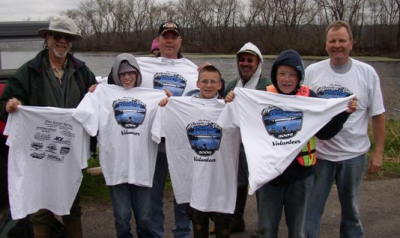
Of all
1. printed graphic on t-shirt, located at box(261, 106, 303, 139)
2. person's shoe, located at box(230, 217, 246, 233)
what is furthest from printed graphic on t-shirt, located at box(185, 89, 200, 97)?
person's shoe, located at box(230, 217, 246, 233)

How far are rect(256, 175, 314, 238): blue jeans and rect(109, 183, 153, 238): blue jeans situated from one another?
44.2 inches

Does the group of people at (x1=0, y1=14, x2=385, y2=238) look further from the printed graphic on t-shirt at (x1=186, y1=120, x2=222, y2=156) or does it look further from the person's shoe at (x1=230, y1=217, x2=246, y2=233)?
the person's shoe at (x1=230, y1=217, x2=246, y2=233)

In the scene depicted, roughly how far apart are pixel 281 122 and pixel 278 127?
49 mm

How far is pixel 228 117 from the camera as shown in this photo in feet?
14.0

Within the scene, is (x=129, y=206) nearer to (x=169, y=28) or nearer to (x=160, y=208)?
(x=160, y=208)

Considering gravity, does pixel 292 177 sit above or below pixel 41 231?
above

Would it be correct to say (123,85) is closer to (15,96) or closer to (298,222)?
(15,96)

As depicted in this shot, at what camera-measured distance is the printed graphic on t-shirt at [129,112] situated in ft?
14.3

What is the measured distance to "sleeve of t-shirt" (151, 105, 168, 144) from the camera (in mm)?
4355

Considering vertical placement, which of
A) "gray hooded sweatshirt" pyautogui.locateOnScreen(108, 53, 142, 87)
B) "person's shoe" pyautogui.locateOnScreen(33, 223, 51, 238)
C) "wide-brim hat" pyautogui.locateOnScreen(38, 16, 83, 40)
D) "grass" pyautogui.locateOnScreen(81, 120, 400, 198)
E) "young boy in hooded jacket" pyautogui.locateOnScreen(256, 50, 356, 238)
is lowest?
"grass" pyautogui.locateOnScreen(81, 120, 400, 198)

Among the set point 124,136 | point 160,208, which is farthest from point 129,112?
point 160,208

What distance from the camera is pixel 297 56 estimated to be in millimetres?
3834

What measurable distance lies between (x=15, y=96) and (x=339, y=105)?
2789mm

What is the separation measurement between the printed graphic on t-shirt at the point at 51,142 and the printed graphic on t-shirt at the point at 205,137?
3.65 ft
